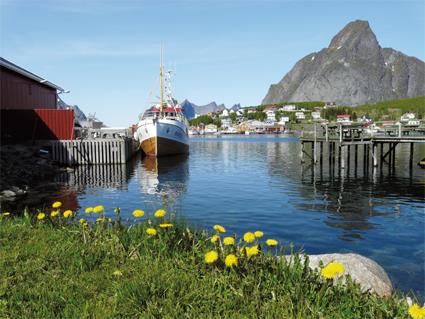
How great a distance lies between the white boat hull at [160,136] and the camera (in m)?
44.2

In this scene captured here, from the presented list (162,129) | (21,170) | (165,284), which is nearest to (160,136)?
(162,129)

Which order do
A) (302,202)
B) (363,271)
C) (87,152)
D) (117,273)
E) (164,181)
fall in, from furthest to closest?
1. (87,152)
2. (164,181)
3. (302,202)
4. (363,271)
5. (117,273)

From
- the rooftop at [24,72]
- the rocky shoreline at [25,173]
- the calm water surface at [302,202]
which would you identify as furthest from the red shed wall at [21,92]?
the calm water surface at [302,202]

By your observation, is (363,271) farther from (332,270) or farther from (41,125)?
(41,125)

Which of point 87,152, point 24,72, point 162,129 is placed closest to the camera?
point 87,152

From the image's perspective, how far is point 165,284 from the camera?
4844 mm

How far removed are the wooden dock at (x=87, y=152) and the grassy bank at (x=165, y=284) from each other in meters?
29.6

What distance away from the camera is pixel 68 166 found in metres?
34.1

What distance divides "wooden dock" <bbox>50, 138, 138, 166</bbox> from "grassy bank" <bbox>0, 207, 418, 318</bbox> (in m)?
29.6

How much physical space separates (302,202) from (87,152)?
23216mm

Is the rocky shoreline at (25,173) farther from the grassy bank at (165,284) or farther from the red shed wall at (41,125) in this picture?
the grassy bank at (165,284)

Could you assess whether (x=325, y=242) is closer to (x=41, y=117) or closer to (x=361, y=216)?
(x=361, y=216)

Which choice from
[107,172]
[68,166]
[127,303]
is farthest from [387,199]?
[68,166]

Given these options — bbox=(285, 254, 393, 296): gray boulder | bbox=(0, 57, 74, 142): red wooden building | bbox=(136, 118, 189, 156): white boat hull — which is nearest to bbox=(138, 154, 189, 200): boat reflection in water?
bbox=(136, 118, 189, 156): white boat hull
